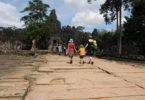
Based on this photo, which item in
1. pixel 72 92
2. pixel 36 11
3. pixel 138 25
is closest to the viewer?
pixel 72 92

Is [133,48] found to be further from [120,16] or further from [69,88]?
[69,88]

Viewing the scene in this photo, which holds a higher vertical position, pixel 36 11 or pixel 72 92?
pixel 36 11

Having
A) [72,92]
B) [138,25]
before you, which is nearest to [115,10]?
[138,25]

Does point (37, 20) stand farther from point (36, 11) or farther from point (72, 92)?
point (72, 92)

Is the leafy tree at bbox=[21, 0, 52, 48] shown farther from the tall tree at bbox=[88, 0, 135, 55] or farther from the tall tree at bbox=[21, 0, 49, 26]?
the tall tree at bbox=[88, 0, 135, 55]

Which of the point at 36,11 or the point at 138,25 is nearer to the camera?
the point at 138,25

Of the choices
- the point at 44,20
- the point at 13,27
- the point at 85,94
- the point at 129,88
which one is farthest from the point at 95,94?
the point at 13,27

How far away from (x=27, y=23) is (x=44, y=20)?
349 centimetres

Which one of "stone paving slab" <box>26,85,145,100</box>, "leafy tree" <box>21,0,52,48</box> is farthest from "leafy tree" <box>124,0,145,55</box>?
"stone paving slab" <box>26,85,145,100</box>

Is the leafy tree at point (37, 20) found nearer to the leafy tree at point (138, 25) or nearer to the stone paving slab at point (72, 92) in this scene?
the leafy tree at point (138, 25)

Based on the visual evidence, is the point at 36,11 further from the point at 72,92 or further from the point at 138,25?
the point at 72,92

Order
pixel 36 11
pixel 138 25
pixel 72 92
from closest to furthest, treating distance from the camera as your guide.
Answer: pixel 72 92
pixel 138 25
pixel 36 11

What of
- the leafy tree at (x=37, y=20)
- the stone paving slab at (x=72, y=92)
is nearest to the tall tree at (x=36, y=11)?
the leafy tree at (x=37, y=20)

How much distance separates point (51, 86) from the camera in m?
4.84
